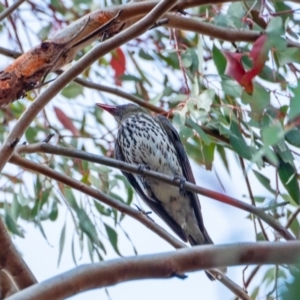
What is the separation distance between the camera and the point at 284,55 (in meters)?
2.59

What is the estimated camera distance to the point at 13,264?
2154 mm

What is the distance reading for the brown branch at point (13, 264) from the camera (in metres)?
2.15

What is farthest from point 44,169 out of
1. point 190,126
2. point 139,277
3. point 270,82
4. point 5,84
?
point 139,277

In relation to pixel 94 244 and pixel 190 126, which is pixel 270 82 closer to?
pixel 190 126

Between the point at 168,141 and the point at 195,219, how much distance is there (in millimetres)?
378

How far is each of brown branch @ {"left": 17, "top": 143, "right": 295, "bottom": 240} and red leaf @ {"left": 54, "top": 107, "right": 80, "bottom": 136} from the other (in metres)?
1.47

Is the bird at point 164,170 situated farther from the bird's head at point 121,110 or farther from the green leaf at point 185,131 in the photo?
the green leaf at point 185,131

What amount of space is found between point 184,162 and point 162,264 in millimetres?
2105

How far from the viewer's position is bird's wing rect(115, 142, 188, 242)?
11.5ft

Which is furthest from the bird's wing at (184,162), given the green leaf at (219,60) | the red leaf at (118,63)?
the green leaf at (219,60)

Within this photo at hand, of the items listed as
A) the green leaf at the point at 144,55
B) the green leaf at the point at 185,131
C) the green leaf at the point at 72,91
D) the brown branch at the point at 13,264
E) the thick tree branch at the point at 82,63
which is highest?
the green leaf at the point at 144,55

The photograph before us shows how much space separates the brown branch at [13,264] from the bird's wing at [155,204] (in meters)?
1.34

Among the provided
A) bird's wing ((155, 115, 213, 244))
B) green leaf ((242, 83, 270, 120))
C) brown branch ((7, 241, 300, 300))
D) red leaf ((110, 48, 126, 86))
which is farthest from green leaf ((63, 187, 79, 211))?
brown branch ((7, 241, 300, 300))

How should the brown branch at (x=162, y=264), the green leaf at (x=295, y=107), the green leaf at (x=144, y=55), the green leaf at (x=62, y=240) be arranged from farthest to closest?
the green leaf at (x=144, y=55) → the green leaf at (x=62, y=240) → the brown branch at (x=162, y=264) → the green leaf at (x=295, y=107)
